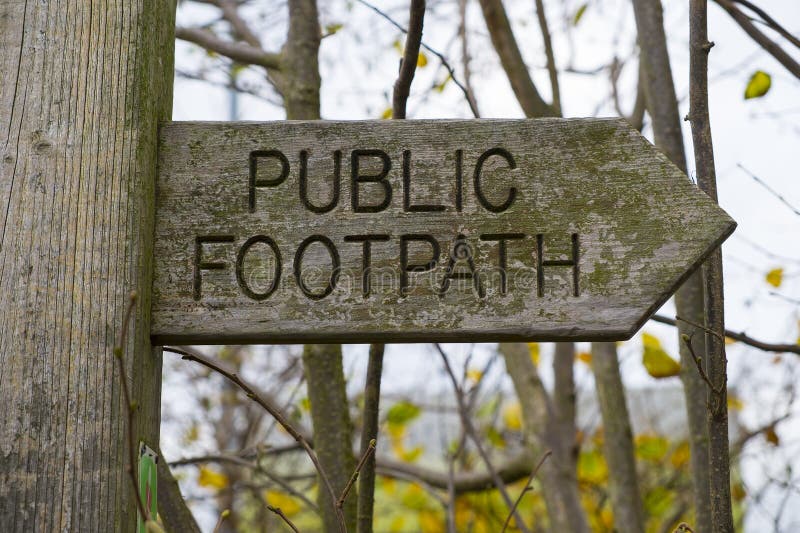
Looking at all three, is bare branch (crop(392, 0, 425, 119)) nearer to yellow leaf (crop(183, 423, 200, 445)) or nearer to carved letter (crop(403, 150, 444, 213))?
carved letter (crop(403, 150, 444, 213))

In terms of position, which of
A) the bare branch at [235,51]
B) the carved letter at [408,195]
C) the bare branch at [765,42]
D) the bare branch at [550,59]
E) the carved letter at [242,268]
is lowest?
the carved letter at [242,268]

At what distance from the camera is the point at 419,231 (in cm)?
130

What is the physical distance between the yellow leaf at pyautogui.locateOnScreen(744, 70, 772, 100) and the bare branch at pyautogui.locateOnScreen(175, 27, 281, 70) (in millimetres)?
1381

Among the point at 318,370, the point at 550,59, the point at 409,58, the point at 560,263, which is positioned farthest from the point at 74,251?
the point at 550,59

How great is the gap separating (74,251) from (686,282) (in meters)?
1.62

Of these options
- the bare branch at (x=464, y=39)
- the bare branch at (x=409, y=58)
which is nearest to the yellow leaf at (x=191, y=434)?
the bare branch at (x=464, y=39)

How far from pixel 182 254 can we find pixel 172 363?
479 centimetres

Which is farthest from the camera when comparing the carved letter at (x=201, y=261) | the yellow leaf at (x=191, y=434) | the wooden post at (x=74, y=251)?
the yellow leaf at (x=191, y=434)

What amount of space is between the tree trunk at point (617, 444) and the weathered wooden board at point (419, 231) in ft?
5.37

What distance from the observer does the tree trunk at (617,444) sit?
2.93 m

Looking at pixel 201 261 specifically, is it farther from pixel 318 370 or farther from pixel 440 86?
pixel 440 86

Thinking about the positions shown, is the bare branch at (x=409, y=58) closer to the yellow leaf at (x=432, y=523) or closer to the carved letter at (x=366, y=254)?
the carved letter at (x=366, y=254)

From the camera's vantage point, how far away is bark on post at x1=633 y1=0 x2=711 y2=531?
2.24 metres

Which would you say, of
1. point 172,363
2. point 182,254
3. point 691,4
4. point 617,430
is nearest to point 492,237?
point 182,254
